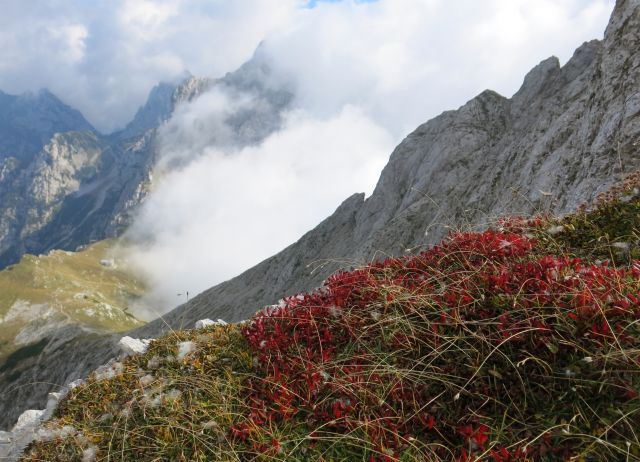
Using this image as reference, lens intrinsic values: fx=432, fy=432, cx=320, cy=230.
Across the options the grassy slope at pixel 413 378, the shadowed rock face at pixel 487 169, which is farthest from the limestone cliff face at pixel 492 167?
the grassy slope at pixel 413 378

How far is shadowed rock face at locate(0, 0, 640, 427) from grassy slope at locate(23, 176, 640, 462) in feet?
3.94

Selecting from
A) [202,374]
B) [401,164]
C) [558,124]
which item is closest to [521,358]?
[202,374]

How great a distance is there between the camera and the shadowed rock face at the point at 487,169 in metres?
21.1

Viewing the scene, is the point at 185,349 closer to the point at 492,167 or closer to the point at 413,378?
the point at 413,378

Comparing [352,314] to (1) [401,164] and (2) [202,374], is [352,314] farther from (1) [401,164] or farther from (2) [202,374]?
(1) [401,164]

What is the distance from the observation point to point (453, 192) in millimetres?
54000

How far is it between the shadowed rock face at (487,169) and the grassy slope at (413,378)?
3.94ft

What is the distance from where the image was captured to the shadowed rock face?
69.1 ft

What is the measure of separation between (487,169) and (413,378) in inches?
2035

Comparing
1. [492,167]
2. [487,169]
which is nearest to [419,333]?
[492,167]

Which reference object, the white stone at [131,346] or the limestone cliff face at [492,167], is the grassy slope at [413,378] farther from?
the white stone at [131,346]

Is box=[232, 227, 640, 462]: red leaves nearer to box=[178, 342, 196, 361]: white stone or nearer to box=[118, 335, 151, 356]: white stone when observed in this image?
box=[178, 342, 196, 361]: white stone

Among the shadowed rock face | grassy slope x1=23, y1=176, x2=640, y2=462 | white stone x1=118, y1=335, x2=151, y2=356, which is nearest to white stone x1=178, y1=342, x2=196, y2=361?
grassy slope x1=23, y1=176, x2=640, y2=462

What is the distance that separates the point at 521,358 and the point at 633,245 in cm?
369
